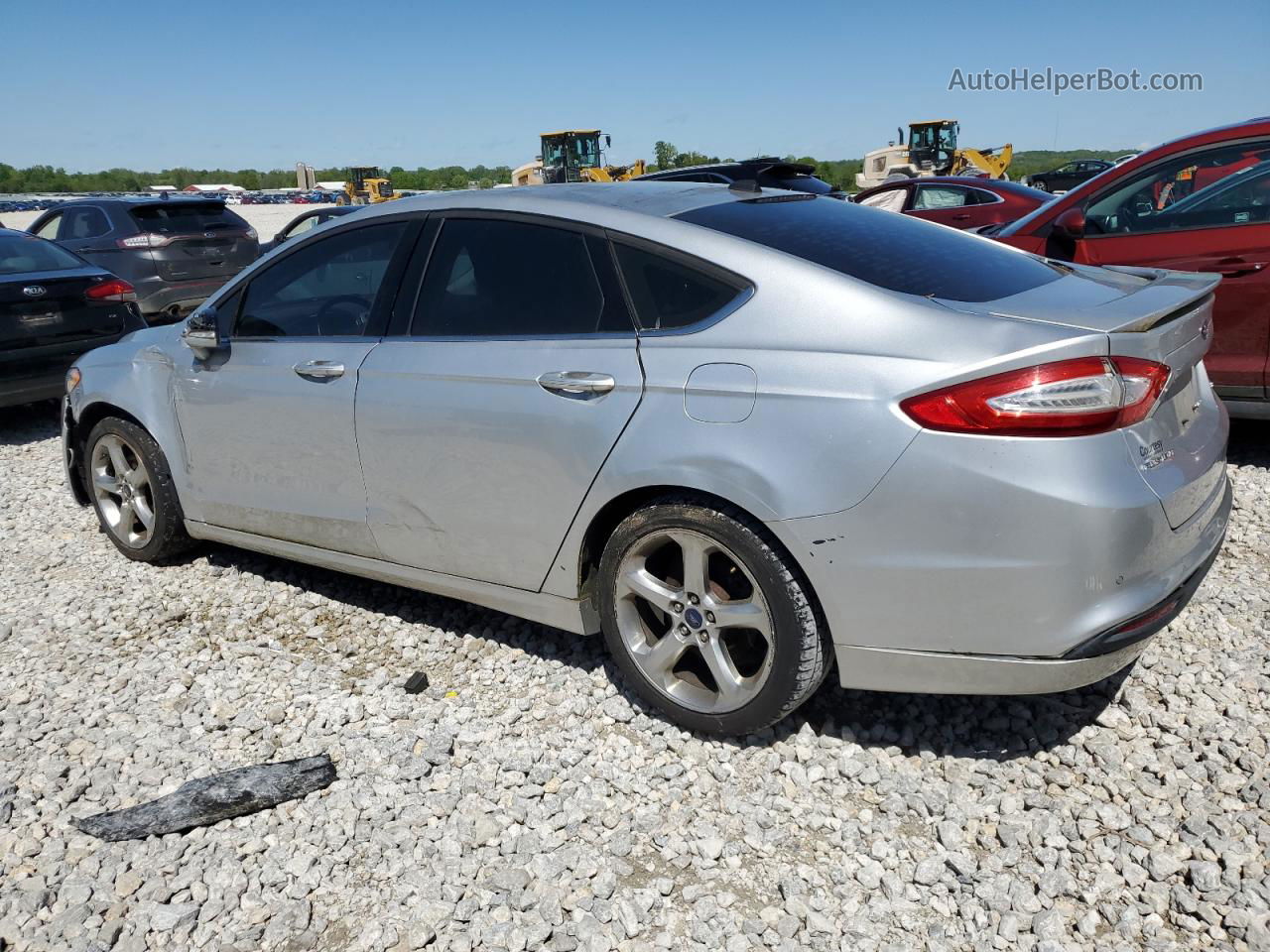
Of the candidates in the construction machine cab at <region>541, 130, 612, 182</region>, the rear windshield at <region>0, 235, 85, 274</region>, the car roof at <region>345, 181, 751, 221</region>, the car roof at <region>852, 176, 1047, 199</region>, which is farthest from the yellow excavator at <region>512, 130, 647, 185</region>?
the car roof at <region>345, 181, 751, 221</region>

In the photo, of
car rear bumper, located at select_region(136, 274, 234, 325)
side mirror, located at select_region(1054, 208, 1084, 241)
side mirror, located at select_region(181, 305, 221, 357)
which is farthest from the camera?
car rear bumper, located at select_region(136, 274, 234, 325)

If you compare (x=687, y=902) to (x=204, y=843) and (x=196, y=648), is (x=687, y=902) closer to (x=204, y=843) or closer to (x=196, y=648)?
(x=204, y=843)

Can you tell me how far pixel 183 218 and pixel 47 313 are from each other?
4483 mm

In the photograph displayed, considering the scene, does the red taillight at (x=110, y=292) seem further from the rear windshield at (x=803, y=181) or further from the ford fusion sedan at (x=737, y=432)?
the rear windshield at (x=803, y=181)

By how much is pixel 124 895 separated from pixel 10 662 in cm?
180

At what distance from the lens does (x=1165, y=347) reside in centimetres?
272

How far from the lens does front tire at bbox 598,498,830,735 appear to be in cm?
287

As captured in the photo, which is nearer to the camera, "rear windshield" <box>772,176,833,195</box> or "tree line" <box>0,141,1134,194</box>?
"rear windshield" <box>772,176,833,195</box>

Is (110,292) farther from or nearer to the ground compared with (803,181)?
nearer to the ground

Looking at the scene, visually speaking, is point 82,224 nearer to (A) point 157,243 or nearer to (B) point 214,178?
(A) point 157,243

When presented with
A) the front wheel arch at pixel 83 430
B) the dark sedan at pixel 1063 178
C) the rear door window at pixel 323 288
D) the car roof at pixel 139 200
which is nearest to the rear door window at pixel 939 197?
the car roof at pixel 139 200

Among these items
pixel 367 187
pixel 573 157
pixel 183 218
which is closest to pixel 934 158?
pixel 573 157

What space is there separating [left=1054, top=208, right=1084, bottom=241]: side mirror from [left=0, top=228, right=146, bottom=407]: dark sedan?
6.97 meters

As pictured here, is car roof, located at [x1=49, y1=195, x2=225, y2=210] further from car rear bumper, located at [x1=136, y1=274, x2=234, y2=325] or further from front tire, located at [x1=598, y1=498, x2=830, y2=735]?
front tire, located at [x1=598, y1=498, x2=830, y2=735]
